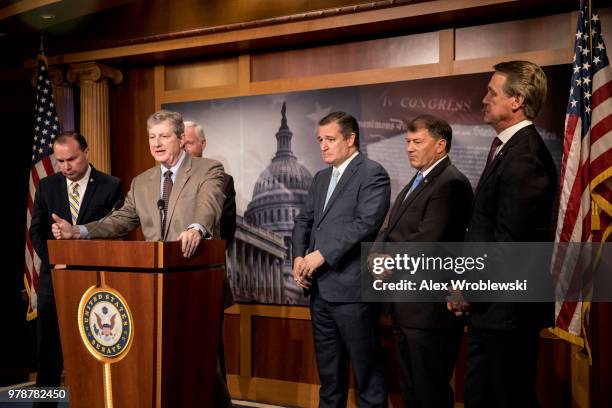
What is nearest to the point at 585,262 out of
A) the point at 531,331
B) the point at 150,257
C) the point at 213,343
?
the point at 531,331

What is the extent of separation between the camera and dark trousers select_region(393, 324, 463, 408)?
2.64m

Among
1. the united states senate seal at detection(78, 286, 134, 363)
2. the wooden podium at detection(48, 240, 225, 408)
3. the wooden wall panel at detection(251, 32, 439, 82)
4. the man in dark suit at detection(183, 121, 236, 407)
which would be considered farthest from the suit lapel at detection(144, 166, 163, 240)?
the wooden wall panel at detection(251, 32, 439, 82)

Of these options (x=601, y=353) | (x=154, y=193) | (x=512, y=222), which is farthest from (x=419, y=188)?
(x=601, y=353)

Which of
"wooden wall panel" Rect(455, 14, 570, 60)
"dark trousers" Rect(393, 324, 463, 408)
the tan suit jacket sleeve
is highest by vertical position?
"wooden wall panel" Rect(455, 14, 570, 60)

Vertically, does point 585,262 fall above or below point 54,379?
above

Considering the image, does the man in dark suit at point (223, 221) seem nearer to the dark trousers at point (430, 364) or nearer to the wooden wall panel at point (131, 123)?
the wooden wall panel at point (131, 123)

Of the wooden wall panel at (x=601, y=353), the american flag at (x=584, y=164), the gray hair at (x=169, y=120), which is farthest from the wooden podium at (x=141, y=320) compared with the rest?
the wooden wall panel at (x=601, y=353)

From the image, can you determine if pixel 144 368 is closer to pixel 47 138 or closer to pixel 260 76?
pixel 260 76

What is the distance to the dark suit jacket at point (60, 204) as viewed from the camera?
3.45 metres

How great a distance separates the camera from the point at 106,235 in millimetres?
2686

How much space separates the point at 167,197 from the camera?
267 cm

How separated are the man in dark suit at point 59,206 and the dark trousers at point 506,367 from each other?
7.15 feet

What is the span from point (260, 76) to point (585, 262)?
2.45 meters

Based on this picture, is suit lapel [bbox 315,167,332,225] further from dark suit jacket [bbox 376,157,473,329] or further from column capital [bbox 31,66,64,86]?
column capital [bbox 31,66,64,86]
